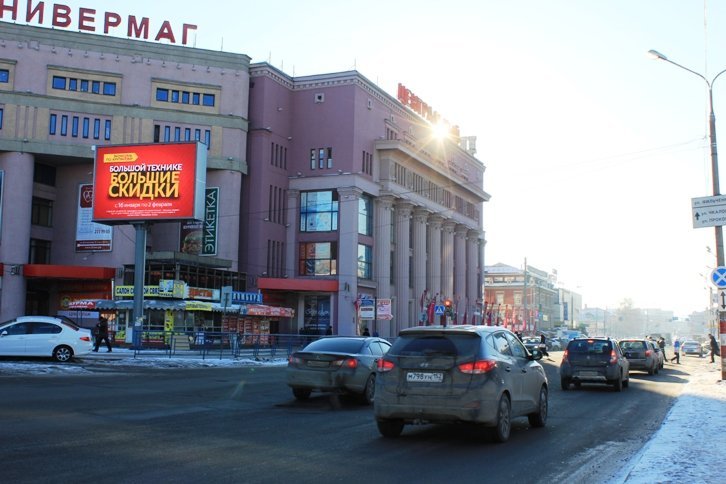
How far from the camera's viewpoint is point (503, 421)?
10.4 metres

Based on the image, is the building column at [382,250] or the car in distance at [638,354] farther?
the building column at [382,250]

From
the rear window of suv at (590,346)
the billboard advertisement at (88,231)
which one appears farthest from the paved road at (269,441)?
the billboard advertisement at (88,231)

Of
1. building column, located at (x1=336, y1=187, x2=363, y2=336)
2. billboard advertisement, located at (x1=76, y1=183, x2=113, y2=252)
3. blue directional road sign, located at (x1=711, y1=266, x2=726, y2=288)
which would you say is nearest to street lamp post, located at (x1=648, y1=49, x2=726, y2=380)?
blue directional road sign, located at (x1=711, y1=266, x2=726, y2=288)

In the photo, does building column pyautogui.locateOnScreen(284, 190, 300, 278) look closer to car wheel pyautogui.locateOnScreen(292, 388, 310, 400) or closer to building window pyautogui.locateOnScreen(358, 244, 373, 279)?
building window pyautogui.locateOnScreen(358, 244, 373, 279)

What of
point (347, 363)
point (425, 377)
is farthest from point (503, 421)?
point (347, 363)

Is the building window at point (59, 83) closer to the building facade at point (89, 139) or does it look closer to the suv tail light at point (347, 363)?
the building facade at point (89, 139)

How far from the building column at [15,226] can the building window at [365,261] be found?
26.5 metres

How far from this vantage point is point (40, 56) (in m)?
54.6

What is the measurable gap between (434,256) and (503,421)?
68.4 metres

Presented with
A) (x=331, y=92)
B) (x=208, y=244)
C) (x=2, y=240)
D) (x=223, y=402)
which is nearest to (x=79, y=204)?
(x=2, y=240)

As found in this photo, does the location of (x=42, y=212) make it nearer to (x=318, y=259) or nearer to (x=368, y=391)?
(x=318, y=259)

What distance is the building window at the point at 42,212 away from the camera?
5669 centimetres

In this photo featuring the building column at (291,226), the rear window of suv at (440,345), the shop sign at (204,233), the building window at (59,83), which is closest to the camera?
the rear window of suv at (440,345)

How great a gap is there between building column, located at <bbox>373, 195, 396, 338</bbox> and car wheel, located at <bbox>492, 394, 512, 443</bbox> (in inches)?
2165
